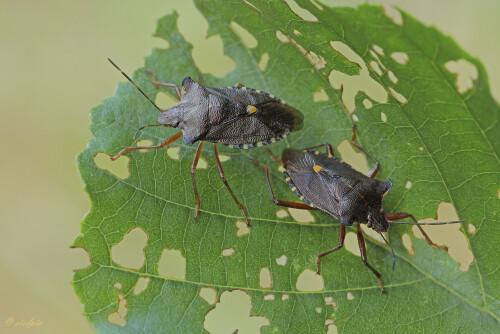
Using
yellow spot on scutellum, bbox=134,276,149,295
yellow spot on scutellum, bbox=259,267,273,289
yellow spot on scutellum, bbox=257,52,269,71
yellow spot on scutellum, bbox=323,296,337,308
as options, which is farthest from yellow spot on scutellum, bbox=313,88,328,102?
yellow spot on scutellum, bbox=134,276,149,295

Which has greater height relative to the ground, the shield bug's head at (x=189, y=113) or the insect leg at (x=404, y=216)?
the insect leg at (x=404, y=216)

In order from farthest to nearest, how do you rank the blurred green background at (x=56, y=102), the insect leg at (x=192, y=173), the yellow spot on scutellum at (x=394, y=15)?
the blurred green background at (x=56, y=102) → the insect leg at (x=192, y=173) → the yellow spot on scutellum at (x=394, y=15)

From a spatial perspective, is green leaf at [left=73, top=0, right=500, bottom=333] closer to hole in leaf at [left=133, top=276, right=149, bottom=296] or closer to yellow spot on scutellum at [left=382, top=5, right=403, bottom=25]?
hole in leaf at [left=133, top=276, right=149, bottom=296]

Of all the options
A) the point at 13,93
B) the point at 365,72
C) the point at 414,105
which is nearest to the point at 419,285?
the point at 414,105

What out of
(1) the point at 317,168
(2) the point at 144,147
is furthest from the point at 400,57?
(2) the point at 144,147

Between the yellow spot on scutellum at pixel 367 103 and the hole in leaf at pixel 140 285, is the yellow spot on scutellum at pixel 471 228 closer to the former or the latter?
the yellow spot on scutellum at pixel 367 103

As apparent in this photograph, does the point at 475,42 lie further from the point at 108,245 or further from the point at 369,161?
the point at 108,245

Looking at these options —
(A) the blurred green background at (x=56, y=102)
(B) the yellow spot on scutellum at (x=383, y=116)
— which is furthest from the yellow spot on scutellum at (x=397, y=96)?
(A) the blurred green background at (x=56, y=102)
